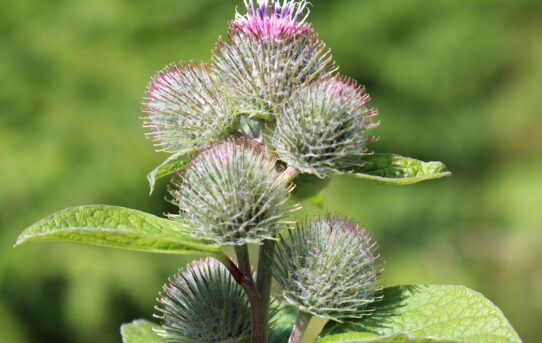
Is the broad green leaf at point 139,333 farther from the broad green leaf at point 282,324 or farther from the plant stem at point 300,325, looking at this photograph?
the plant stem at point 300,325

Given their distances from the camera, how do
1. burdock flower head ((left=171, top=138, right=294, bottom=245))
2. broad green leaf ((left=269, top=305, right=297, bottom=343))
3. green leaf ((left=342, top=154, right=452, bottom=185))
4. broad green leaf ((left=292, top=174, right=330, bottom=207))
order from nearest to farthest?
burdock flower head ((left=171, top=138, right=294, bottom=245)), green leaf ((left=342, top=154, right=452, bottom=185)), broad green leaf ((left=292, top=174, right=330, bottom=207)), broad green leaf ((left=269, top=305, right=297, bottom=343))

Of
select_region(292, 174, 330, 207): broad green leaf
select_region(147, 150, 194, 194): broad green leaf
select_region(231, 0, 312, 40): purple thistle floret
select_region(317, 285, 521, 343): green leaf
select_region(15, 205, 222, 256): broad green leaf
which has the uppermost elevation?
select_region(231, 0, 312, 40): purple thistle floret

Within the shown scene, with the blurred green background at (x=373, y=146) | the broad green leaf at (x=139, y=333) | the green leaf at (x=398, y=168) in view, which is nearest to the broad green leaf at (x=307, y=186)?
the green leaf at (x=398, y=168)

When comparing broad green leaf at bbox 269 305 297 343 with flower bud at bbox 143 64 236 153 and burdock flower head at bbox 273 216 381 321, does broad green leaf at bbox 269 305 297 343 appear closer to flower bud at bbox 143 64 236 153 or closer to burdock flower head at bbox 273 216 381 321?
burdock flower head at bbox 273 216 381 321

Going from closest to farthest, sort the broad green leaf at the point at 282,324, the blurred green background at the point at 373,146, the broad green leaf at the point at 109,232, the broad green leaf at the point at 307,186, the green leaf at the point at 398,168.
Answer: the broad green leaf at the point at 109,232 < the green leaf at the point at 398,168 < the broad green leaf at the point at 307,186 < the broad green leaf at the point at 282,324 < the blurred green background at the point at 373,146

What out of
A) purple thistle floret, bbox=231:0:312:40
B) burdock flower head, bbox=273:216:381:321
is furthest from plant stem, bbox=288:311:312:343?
purple thistle floret, bbox=231:0:312:40

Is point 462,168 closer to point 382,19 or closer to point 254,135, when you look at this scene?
point 382,19
